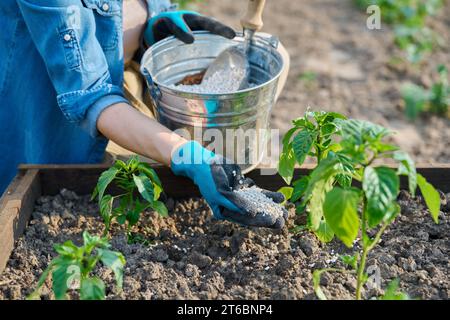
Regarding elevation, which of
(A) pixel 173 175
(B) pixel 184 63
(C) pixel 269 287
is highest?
(B) pixel 184 63

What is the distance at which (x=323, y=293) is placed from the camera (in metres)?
1.81

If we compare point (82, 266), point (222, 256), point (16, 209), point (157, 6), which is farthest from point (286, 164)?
point (157, 6)

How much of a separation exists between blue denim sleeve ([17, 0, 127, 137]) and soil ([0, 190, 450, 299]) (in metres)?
0.32

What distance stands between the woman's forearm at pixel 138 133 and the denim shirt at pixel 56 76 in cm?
3

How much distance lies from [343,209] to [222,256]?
546 millimetres

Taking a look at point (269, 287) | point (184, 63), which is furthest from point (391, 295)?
point (184, 63)

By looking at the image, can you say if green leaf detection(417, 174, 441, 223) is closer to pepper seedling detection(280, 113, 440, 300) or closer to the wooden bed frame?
pepper seedling detection(280, 113, 440, 300)

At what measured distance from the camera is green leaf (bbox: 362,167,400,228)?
1543mm

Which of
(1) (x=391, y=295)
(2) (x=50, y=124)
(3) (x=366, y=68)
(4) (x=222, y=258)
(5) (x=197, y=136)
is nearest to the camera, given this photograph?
(1) (x=391, y=295)

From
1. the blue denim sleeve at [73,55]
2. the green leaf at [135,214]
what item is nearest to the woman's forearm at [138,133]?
the blue denim sleeve at [73,55]

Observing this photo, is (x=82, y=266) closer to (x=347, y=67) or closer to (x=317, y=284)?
(x=317, y=284)

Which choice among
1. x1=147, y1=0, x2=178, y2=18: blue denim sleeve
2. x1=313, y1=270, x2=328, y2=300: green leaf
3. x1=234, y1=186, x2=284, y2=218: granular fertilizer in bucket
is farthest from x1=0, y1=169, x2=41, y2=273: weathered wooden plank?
x1=313, y1=270, x2=328, y2=300: green leaf

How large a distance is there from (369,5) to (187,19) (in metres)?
2.47

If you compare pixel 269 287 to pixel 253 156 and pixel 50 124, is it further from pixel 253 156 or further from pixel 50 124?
pixel 50 124
